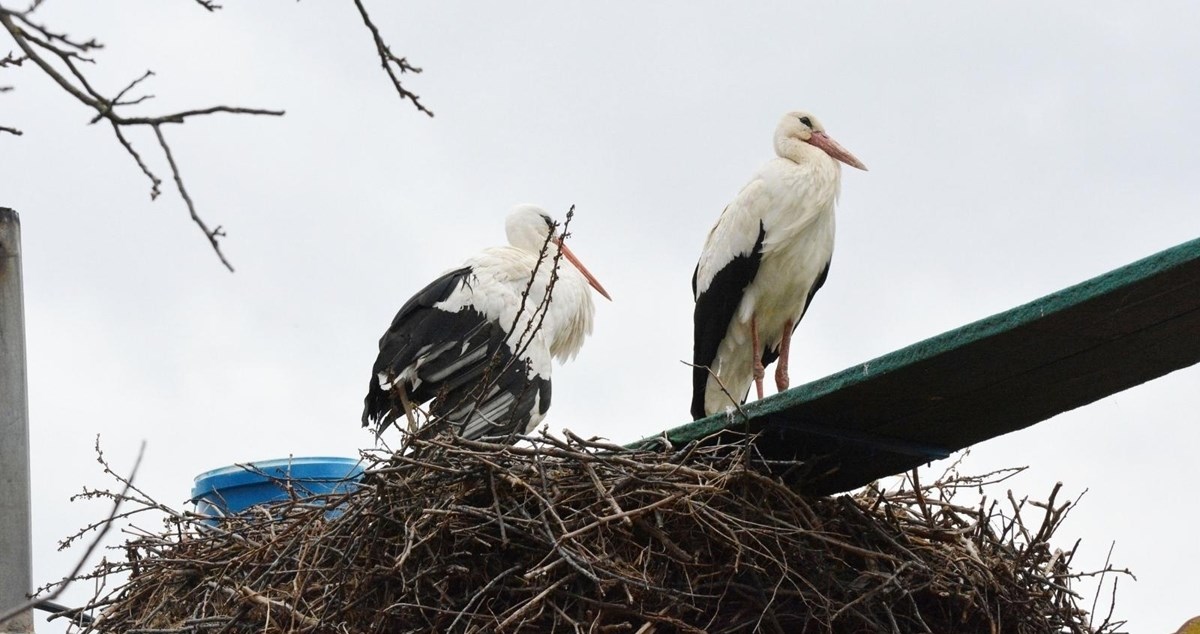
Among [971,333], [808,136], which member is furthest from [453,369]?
[971,333]

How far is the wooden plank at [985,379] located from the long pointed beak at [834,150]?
2.57m

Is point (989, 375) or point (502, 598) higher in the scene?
point (989, 375)

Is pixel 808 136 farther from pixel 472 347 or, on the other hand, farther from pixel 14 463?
pixel 14 463

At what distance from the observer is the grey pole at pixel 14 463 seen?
300 centimetres

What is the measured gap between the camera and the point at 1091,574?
13.6ft

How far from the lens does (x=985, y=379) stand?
11.8 feet

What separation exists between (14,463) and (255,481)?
2.37 metres

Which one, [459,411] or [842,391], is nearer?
[842,391]

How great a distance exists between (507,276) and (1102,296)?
360cm

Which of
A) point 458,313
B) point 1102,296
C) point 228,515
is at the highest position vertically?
point 458,313

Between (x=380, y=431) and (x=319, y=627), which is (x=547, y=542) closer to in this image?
(x=319, y=627)

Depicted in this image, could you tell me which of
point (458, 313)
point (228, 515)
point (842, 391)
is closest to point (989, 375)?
point (842, 391)

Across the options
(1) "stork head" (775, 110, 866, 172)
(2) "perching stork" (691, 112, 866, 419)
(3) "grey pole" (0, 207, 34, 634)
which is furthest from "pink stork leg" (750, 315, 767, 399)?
(3) "grey pole" (0, 207, 34, 634)

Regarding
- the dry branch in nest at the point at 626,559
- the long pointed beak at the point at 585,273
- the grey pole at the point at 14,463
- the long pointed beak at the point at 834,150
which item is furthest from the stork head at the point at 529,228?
the grey pole at the point at 14,463
